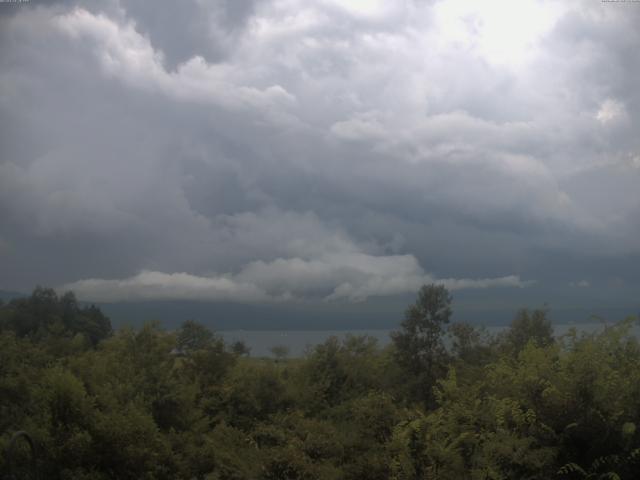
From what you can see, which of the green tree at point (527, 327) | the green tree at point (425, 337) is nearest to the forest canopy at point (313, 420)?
the green tree at point (425, 337)

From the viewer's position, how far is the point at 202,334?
137 feet

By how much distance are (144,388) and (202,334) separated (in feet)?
54.2

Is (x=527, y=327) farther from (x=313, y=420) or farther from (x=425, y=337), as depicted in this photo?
(x=313, y=420)

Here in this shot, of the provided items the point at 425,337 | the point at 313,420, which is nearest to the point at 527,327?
the point at 425,337

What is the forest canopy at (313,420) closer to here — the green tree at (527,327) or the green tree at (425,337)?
the green tree at (425,337)

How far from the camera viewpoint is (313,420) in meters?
21.4

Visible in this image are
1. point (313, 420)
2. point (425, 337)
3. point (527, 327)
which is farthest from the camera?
point (527, 327)

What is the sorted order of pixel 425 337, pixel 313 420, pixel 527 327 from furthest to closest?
pixel 527 327, pixel 425 337, pixel 313 420

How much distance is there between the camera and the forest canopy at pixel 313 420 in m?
13.1

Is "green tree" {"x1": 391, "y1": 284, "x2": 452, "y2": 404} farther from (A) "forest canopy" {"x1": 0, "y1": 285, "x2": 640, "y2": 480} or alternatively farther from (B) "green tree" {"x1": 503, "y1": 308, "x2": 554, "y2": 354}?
(B) "green tree" {"x1": 503, "y1": 308, "x2": 554, "y2": 354}

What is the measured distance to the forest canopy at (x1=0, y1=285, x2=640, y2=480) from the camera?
42.9ft

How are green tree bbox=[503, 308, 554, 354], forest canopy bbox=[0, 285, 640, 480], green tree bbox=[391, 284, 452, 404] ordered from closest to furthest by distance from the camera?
1. forest canopy bbox=[0, 285, 640, 480]
2. green tree bbox=[391, 284, 452, 404]
3. green tree bbox=[503, 308, 554, 354]

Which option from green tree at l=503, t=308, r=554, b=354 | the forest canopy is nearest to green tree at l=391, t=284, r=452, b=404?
the forest canopy

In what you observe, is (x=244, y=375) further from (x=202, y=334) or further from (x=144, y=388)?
(x=202, y=334)
